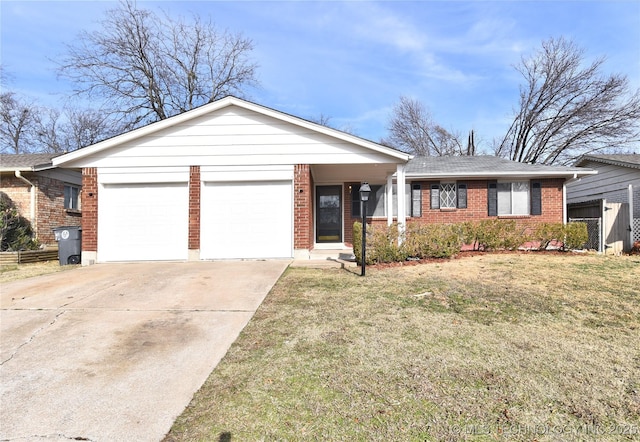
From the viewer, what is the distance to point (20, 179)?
40.5 ft

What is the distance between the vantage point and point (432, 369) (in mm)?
3004

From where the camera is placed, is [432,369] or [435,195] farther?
[435,195]

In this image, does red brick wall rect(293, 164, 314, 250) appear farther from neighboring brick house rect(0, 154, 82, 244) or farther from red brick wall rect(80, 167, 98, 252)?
neighboring brick house rect(0, 154, 82, 244)

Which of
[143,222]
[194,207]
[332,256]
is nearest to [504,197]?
[332,256]

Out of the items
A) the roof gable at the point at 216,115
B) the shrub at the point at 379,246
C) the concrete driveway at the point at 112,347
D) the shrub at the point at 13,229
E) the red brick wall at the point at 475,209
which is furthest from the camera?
the red brick wall at the point at 475,209

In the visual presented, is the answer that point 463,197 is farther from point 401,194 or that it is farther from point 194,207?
point 194,207

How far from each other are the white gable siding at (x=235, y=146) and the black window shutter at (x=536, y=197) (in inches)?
256

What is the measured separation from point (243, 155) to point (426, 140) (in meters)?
23.7

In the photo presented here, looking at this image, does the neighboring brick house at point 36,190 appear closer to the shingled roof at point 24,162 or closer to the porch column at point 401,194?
the shingled roof at point 24,162

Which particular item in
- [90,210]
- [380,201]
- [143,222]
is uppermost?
[380,201]

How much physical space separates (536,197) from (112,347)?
13.3m

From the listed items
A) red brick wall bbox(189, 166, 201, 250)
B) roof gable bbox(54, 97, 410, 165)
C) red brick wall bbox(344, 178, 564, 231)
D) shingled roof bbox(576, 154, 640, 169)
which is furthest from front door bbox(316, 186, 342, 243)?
shingled roof bbox(576, 154, 640, 169)

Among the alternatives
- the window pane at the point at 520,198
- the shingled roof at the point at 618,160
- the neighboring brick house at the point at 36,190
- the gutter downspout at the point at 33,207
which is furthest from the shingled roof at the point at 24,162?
the shingled roof at the point at 618,160

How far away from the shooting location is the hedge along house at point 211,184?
924 centimetres
